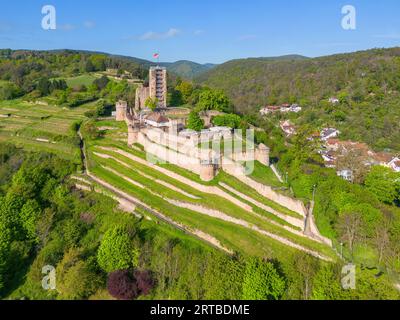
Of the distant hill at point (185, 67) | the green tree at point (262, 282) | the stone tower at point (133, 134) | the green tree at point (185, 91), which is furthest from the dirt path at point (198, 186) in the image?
the distant hill at point (185, 67)

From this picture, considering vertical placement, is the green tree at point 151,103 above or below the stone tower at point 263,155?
above

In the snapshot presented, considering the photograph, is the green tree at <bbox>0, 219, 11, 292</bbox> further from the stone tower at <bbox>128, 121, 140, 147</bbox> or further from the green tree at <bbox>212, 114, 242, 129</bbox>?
the green tree at <bbox>212, 114, 242, 129</bbox>

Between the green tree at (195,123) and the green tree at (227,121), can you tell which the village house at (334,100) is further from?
the green tree at (195,123)

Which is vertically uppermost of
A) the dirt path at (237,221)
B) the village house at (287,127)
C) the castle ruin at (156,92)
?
the castle ruin at (156,92)

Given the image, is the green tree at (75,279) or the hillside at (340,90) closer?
the green tree at (75,279)

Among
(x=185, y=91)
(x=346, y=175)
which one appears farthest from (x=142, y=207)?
(x=185, y=91)

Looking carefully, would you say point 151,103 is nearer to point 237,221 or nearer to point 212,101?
point 212,101
